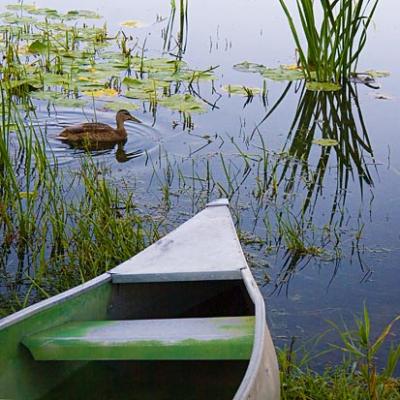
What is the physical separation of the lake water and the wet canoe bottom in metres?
0.56

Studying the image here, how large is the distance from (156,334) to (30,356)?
1.14ft

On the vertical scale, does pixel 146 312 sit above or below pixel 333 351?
above

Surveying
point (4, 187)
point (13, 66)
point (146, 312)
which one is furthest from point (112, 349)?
point (13, 66)

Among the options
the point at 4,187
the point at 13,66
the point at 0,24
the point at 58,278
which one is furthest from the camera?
the point at 0,24

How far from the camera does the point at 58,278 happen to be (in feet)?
10.9

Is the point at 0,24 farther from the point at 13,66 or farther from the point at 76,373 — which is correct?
the point at 76,373

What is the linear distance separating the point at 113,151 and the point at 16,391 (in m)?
2.80

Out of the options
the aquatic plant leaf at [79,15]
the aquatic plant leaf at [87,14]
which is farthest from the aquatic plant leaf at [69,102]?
the aquatic plant leaf at [87,14]

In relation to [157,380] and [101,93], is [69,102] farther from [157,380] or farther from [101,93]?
[157,380]

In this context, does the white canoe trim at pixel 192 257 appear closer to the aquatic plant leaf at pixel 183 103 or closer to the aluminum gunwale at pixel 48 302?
the aluminum gunwale at pixel 48 302

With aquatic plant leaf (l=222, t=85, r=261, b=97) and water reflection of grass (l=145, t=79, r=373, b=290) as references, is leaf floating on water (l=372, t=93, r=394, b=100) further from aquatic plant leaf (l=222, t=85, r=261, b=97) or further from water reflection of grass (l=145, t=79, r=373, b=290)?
aquatic plant leaf (l=222, t=85, r=261, b=97)

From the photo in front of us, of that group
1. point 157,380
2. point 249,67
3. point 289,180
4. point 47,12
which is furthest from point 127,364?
point 47,12

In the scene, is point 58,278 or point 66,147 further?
point 66,147

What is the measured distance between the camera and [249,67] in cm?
660
